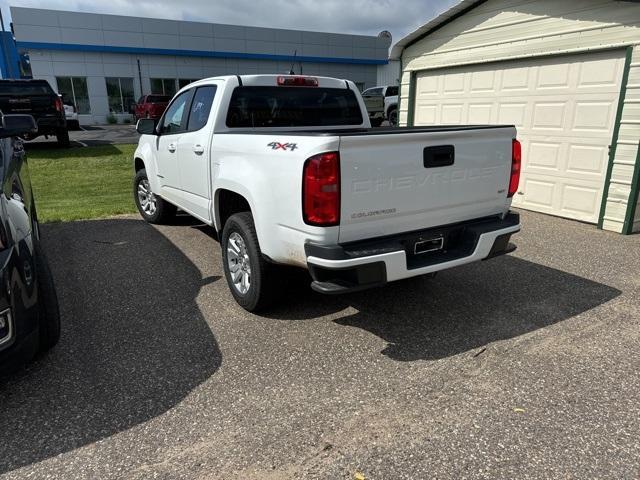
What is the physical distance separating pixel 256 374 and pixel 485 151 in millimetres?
2266

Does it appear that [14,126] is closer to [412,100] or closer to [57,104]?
[412,100]

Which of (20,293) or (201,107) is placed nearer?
(20,293)

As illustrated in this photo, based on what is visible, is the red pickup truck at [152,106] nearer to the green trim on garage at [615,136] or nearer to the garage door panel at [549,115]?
the garage door panel at [549,115]

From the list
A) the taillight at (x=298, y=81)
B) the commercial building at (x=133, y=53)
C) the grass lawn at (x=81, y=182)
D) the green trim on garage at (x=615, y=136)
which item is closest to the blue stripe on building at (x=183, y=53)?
the commercial building at (x=133, y=53)

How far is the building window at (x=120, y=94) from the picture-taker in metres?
30.7

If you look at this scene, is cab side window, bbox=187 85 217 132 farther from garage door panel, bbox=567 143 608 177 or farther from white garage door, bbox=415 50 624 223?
garage door panel, bbox=567 143 608 177

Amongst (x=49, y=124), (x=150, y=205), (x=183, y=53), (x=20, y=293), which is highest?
(x=183, y=53)

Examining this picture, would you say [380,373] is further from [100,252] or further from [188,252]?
[100,252]

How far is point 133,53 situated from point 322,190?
3242cm

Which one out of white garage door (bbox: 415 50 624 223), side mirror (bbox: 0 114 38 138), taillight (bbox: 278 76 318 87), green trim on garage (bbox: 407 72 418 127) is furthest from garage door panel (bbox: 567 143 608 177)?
side mirror (bbox: 0 114 38 138)

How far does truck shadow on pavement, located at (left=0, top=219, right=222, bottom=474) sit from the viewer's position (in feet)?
8.56

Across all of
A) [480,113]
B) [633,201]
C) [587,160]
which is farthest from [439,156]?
[480,113]

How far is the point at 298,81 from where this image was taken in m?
4.82

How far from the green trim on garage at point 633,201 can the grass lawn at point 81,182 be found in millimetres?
7176
